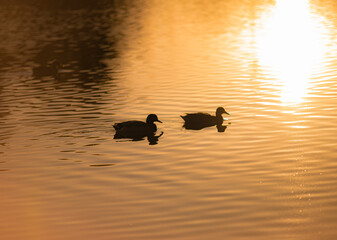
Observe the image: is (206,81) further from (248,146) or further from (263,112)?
(248,146)

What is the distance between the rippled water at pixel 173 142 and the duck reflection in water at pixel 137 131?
23 cm

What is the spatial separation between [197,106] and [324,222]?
494 inches

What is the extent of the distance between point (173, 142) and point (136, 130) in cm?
156

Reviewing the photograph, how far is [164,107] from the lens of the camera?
2530 centimetres

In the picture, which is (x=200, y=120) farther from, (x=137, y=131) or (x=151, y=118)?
(x=137, y=131)

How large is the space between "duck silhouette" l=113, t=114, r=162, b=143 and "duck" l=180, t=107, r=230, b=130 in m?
1.12

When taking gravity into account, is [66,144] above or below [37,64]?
above

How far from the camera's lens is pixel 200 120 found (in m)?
22.0

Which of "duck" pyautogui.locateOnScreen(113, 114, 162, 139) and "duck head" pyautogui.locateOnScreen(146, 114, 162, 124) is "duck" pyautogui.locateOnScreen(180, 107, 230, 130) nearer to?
"duck head" pyautogui.locateOnScreen(146, 114, 162, 124)

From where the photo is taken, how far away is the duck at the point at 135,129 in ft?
67.9

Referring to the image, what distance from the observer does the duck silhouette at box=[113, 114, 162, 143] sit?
20.7m

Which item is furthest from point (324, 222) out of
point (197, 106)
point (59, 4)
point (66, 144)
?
point (59, 4)

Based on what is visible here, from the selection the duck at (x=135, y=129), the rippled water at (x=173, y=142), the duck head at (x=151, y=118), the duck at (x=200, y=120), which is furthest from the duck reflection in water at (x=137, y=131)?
the duck at (x=200, y=120)

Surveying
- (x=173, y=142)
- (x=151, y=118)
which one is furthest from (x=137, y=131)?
(x=173, y=142)
